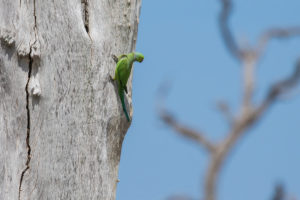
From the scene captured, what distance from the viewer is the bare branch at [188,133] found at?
977cm

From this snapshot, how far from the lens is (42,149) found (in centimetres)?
141

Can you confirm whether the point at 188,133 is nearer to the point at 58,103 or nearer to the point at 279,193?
the point at 279,193

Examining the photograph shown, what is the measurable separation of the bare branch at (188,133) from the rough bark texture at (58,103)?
26.8ft

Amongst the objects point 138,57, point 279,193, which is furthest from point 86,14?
point 279,193

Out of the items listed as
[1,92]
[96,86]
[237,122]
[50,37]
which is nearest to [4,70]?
[1,92]

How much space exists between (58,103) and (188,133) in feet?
27.8

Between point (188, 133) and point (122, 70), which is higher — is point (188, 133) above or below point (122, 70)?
below

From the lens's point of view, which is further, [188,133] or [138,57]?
[188,133]

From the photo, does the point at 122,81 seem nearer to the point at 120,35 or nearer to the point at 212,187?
the point at 120,35

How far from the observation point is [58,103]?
56.7 inches

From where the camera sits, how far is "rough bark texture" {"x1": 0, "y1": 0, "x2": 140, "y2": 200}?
140 cm

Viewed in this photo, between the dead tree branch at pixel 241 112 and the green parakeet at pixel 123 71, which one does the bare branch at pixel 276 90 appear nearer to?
the dead tree branch at pixel 241 112

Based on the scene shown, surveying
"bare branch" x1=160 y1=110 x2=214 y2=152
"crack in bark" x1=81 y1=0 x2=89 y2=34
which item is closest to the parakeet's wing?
"crack in bark" x1=81 y1=0 x2=89 y2=34

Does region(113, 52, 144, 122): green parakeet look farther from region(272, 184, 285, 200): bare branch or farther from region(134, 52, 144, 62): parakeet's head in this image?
region(272, 184, 285, 200): bare branch
